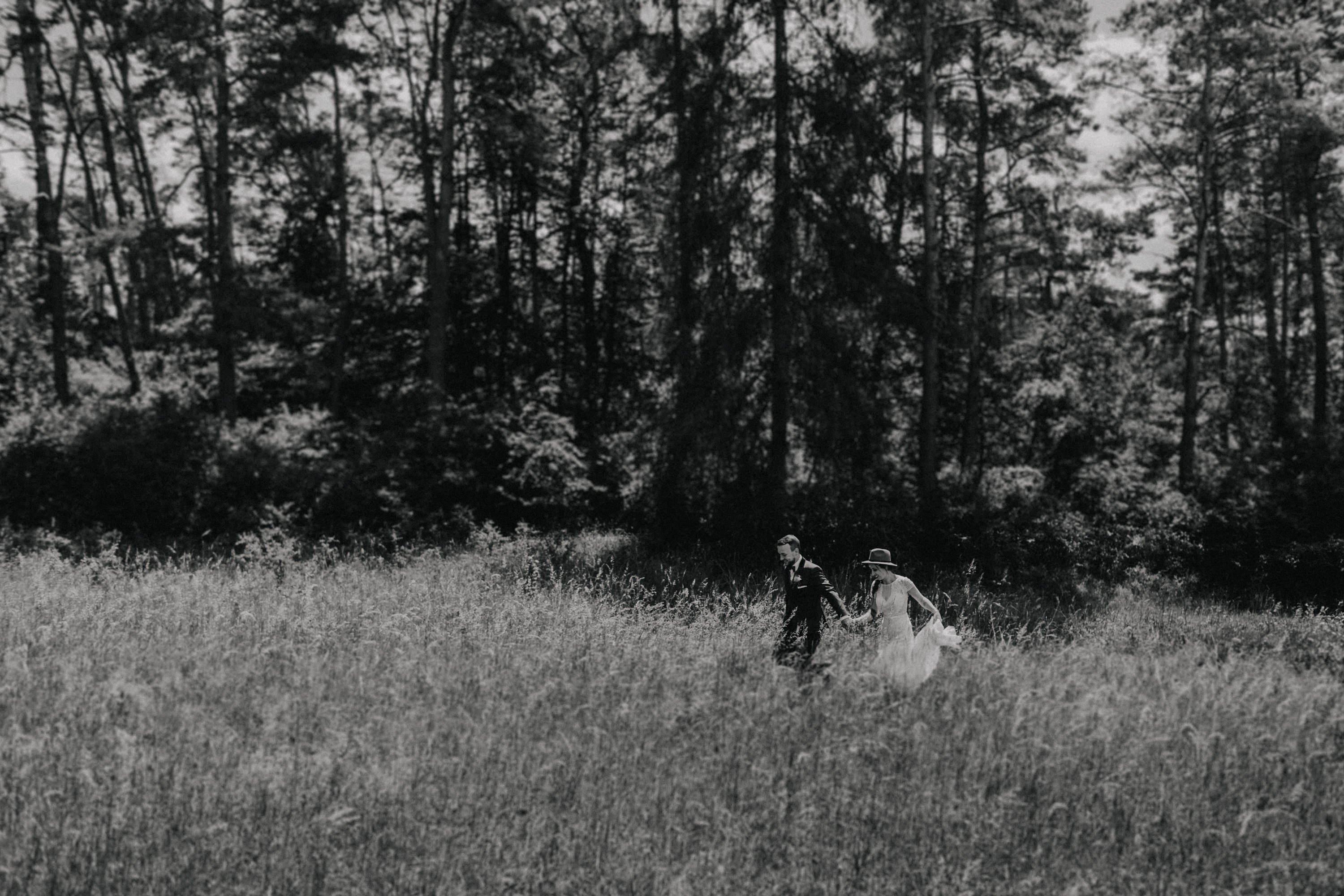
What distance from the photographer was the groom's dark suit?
7504 millimetres

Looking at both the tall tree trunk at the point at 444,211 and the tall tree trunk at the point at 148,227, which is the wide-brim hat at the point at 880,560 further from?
the tall tree trunk at the point at 148,227

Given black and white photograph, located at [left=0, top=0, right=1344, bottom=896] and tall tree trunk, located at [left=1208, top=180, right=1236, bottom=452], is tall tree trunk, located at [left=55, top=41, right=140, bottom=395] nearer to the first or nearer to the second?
black and white photograph, located at [left=0, top=0, right=1344, bottom=896]

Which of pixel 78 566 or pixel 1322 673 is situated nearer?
pixel 1322 673

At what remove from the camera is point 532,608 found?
8883 mm

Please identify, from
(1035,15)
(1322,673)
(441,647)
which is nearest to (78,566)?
(441,647)

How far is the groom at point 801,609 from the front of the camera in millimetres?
7504

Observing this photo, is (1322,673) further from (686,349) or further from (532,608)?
(686,349)

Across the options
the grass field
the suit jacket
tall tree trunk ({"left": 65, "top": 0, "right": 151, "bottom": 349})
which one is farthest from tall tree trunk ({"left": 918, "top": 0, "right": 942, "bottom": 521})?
tall tree trunk ({"left": 65, "top": 0, "right": 151, "bottom": 349})

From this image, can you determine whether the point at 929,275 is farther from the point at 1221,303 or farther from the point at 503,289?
the point at 1221,303

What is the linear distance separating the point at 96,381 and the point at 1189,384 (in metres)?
28.5

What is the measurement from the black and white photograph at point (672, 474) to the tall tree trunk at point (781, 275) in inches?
3.7

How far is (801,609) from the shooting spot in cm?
757

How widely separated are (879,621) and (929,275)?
→ 33.5ft

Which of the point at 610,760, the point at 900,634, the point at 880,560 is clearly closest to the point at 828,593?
the point at 880,560
